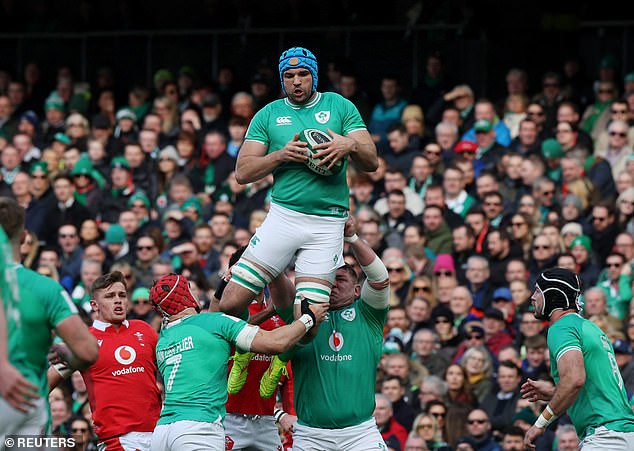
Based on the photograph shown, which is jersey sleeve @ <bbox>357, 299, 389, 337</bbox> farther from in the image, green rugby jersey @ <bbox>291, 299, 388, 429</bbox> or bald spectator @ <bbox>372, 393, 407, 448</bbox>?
bald spectator @ <bbox>372, 393, 407, 448</bbox>

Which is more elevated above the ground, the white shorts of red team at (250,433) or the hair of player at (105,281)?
the hair of player at (105,281)

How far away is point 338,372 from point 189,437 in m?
1.38

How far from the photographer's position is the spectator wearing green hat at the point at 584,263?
16453 mm

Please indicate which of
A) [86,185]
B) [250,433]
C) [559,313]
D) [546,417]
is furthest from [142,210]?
[546,417]

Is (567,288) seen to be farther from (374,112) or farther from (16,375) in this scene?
(374,112)

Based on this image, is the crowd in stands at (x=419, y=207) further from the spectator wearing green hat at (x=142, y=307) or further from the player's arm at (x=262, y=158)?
the player's arm at (x=262, y=158)

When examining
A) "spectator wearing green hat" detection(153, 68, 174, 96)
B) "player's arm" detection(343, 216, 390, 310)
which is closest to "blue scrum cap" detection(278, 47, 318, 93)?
"player's arm" detection(343, 216, 390, 310)

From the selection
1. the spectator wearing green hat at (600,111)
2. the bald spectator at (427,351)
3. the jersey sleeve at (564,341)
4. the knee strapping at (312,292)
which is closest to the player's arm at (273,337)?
the knee strapping at (312,292)

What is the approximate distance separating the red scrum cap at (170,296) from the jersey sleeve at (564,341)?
256 centimetres

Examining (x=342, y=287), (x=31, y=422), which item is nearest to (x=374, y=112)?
(x=342, y=287)

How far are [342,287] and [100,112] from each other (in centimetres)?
1140

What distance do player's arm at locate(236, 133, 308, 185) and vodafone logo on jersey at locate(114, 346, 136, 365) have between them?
61.8 inches

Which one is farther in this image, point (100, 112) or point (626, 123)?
point (100, 112)

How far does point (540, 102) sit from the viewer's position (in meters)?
19.2
